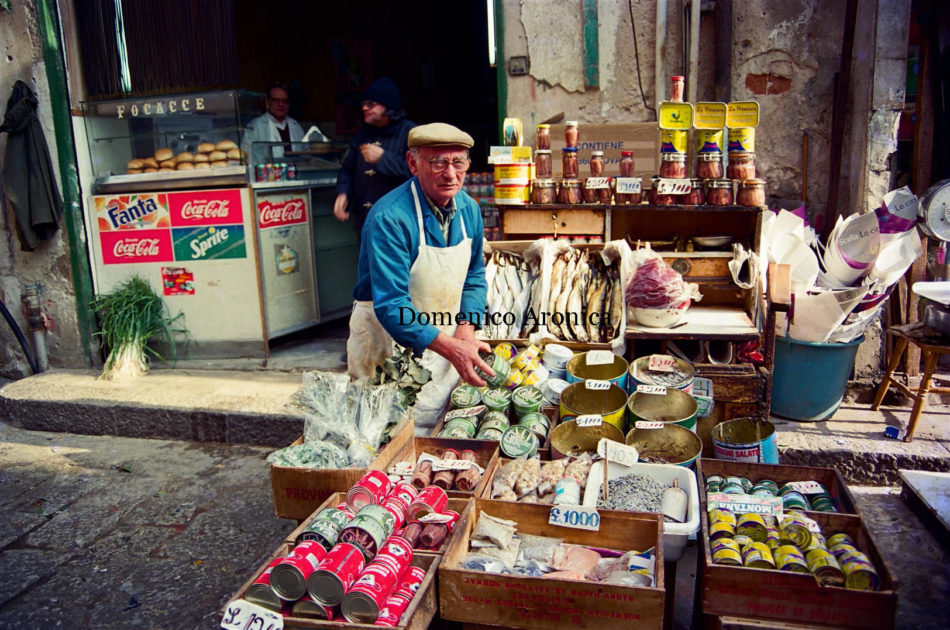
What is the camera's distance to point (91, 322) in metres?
6.07

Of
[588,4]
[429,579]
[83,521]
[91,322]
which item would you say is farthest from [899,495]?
[91,322]

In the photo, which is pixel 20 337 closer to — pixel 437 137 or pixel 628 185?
pixel 437 137

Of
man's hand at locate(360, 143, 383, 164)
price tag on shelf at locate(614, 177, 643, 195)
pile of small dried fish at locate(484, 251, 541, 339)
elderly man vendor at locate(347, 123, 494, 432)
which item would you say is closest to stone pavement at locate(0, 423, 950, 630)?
elderly man vendor at locate(347, 123, 494, 432)

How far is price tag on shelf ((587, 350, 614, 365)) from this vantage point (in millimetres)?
3551

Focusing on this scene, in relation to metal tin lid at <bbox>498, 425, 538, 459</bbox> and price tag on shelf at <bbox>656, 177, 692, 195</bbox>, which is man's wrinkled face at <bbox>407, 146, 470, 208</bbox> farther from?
price tag on shelf at <bbox>656, 177, 692, 195</bbox>

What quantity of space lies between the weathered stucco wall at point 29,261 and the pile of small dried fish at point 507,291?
13.1ft

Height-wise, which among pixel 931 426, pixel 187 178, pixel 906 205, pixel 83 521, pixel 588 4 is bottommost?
pixel 83 521

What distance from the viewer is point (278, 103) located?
6.58 meters

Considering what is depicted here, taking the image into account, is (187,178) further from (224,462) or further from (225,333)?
(224,462)

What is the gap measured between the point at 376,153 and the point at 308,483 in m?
3.35

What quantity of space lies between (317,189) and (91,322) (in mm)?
2302

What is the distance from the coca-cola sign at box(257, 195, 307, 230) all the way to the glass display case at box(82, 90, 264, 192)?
295 millimetres

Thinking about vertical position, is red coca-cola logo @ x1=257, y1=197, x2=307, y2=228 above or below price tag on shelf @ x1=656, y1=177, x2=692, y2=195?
below

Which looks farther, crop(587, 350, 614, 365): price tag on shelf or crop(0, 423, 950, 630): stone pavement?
crop(587, 350, 614, 365): price tag on shelf
